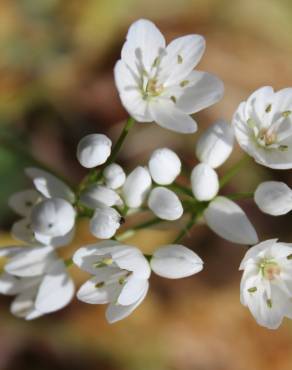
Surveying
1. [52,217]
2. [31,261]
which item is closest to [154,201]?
[52,217]

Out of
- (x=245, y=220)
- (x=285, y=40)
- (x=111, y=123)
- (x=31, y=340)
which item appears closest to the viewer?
(x=245, y=220)

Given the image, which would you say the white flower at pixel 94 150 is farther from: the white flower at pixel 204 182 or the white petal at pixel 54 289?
the white petal at pixel 54 289

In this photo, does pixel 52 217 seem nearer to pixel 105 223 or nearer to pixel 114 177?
pixel 105 223

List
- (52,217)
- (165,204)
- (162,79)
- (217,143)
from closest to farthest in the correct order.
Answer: (52,217) < (165,204) < (217,143) < (162,79)

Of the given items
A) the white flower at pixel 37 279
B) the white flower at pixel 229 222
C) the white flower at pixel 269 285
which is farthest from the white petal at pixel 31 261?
the white flower at pixel 269 285

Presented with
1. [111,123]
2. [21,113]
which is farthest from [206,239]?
[21,113]

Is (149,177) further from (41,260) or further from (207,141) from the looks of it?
(41,260)
